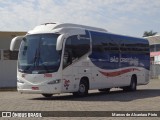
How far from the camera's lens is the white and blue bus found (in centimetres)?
2150

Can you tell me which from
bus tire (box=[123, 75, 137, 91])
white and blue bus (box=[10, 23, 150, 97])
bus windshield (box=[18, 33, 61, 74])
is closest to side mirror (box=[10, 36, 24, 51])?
white and blue bus (box=[10, 23, 150, 97])

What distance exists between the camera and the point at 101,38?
25328 mm

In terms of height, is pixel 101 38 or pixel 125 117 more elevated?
pixel 101 38

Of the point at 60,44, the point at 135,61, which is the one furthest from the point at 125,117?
the point at 135,61

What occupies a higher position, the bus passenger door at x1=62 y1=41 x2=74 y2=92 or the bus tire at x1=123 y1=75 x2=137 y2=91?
the bus passenger door at x1=62 y1=41 x2=74 y2=92

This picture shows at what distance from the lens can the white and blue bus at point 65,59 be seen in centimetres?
2150

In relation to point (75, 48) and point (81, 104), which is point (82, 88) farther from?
point (81, 104)

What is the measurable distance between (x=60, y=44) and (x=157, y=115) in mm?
7915

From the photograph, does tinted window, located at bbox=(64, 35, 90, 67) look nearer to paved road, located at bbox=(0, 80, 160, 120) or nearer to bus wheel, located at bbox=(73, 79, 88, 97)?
bus wheel, located at bbox=(73, 79, 88, 97)

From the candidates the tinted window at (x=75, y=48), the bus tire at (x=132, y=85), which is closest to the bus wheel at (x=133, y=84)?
the bus tire at (x=132, y=85)

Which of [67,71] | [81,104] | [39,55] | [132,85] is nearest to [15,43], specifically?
[39,55]

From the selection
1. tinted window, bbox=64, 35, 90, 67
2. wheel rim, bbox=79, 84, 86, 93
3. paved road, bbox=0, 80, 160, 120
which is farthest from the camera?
wheel rim, bbox=79, 84, 86, 93

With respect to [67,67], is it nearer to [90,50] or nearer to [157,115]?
[90,50]

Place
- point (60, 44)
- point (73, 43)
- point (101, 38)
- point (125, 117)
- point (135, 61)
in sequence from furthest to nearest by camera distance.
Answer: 1. point (135, 61)
2. point (101, 38)
3. point (73, 43)
4. point (60, 44)
5. point (125, 117)
